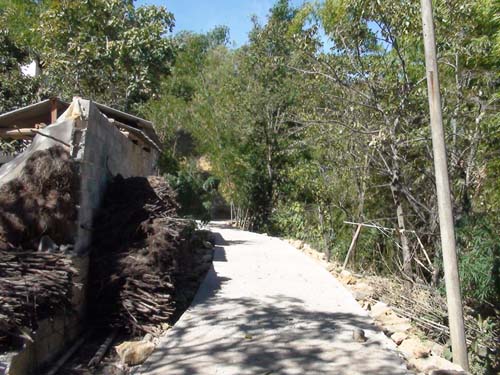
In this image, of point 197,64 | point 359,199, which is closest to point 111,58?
point 359,199

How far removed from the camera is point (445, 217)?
17.0 feet

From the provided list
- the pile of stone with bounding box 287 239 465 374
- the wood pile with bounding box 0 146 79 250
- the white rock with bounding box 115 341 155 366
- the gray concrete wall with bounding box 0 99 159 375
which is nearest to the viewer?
the gray concrete wall with bounding box 0 99 159 375

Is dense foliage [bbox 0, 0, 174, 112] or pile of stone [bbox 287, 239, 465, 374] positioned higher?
dense foliage [bbox 0, 0, 174, 112]

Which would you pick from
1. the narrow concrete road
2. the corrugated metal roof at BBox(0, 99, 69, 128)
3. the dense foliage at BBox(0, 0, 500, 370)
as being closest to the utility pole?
the narrow concrete road

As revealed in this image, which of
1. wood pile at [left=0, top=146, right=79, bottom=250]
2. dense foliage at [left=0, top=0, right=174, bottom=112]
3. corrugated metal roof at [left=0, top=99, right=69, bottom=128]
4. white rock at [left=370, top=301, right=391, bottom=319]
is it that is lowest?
white rock at [left=370, top=301, right=391, bottom=319]

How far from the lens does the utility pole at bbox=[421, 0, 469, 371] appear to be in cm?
500

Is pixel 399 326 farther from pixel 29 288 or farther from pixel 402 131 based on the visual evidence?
pixel 29 288

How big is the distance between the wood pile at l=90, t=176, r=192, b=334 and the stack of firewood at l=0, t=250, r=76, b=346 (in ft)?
3.48

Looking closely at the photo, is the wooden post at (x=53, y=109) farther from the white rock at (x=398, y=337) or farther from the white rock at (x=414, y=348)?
the white rock at (x=414, y=348)

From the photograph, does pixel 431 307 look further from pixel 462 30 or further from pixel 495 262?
pixel 462 30

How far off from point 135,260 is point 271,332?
5.98ft

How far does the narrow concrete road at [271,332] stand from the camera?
4.93m

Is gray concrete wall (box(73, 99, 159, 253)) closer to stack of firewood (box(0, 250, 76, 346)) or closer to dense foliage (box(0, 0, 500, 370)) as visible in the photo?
stack of firewood (box(0, 250, 76, 346))

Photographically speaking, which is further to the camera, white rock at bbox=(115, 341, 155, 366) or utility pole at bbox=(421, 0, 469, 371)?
white rock at bbox=(115, 341, 155, 366)
